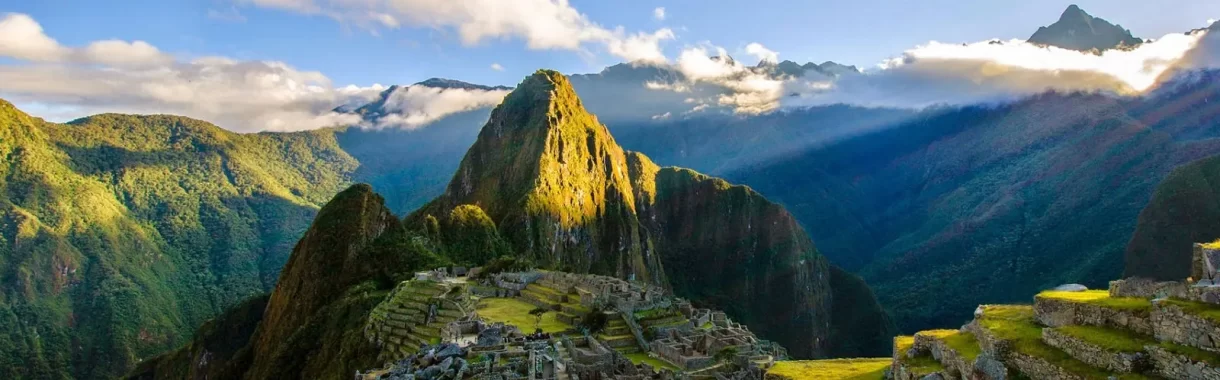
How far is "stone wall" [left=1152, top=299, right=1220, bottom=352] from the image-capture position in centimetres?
1316

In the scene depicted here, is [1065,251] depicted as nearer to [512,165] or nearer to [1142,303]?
[512,165]

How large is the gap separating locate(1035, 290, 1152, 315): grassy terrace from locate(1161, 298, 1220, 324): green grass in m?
0.69

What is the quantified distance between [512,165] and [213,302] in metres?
87.7

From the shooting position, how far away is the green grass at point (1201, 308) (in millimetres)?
13267

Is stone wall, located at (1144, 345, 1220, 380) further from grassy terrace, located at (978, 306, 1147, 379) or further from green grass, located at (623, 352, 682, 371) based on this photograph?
green grass, located at (623, 352, 682, 371)

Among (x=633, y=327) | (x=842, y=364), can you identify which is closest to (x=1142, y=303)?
(x=842, y=364)

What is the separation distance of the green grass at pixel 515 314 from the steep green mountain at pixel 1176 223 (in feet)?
425

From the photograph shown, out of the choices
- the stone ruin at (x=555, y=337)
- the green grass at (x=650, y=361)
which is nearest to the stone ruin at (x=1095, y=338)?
the stone ruin at (x=555, y=337)

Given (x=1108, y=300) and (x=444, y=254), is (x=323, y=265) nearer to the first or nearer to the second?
(x=444, y=254)

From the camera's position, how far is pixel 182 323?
585 feet

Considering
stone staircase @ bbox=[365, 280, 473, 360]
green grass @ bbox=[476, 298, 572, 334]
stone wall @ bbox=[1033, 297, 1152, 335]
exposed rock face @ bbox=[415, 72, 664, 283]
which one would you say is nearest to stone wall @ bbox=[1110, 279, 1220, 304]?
stone wall @ bbox=[1033, 297, 1152, 335]

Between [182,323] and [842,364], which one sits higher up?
[842,364]

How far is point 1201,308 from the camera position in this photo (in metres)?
13.9

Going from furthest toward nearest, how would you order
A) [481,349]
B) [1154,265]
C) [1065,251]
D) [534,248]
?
[1065,251], [534,248], [1154,265], [481,349]
